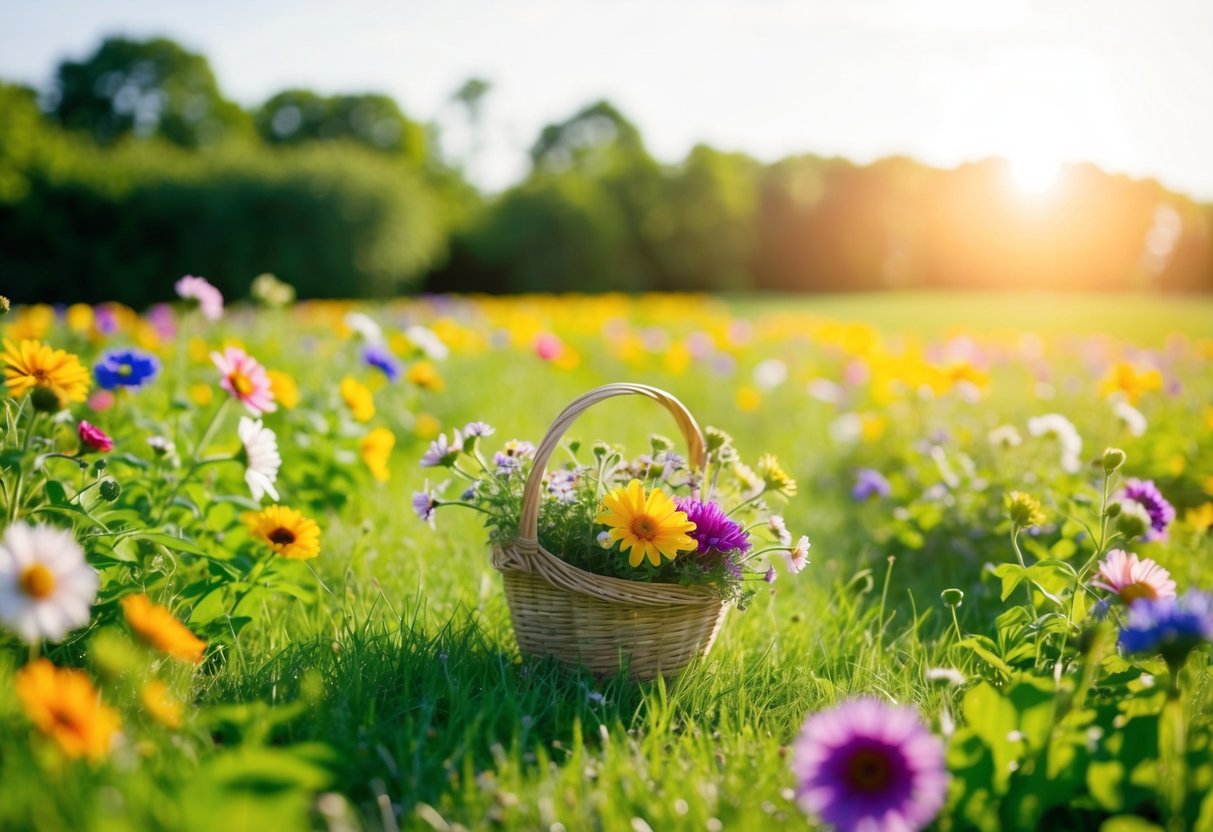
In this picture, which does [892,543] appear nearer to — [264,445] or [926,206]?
[264,445]

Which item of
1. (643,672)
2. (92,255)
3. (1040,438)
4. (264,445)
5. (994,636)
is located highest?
(92,255)

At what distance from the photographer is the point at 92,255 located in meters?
15.4

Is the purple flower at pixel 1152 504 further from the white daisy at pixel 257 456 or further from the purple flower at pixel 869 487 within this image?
the white daisy at pixel 257 456

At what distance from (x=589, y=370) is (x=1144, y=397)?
3759 millimetres

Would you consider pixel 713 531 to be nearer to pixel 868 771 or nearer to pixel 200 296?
pixel 868 771

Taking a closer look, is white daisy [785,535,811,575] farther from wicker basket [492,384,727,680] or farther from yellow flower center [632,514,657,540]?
yellow flower center [632,514,657,540]

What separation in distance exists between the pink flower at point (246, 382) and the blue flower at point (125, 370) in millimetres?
387

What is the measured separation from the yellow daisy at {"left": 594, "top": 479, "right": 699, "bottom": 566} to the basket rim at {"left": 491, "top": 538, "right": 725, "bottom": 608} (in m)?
0.06

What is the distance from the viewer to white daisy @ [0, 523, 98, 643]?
4.15ft

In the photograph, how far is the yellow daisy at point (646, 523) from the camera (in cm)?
182

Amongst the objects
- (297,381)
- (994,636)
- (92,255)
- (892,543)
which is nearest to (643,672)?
(994,636)

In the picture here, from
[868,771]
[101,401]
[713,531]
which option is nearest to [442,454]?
[713,531]

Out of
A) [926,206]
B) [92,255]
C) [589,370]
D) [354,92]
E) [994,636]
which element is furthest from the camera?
[926,206]

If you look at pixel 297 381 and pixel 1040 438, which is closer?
pixel 1040 438
